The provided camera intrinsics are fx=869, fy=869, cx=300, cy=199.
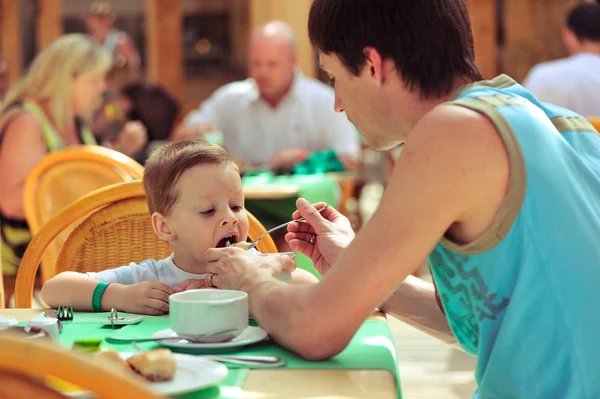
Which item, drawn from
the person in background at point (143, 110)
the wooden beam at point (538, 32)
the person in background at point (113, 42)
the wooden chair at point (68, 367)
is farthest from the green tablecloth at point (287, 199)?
the wooden beam at point (538, 32)

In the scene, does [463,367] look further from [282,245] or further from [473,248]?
[473,248]

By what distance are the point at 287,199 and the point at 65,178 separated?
96 cm

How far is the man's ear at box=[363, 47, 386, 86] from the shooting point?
127 cm

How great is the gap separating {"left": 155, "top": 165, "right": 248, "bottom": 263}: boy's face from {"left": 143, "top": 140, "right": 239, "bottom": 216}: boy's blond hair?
0.4 inches

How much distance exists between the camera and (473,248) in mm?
1180

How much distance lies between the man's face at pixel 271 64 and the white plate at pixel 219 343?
3.97 m

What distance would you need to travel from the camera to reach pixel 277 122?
5.20 meters

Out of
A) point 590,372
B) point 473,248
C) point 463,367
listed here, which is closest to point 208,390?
point 473,248

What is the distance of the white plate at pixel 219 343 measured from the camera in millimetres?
1180

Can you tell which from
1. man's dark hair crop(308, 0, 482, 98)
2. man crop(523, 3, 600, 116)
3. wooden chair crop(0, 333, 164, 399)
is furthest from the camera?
man crop(523, 3, 600, 116)

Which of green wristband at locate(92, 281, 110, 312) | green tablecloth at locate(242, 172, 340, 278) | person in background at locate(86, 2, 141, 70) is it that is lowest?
green tablecloth at locate(242, 172, 340, 278)

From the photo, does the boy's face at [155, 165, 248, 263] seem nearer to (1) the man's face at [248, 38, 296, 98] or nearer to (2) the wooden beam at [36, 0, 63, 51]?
(1) the man's face at [248, 38, 296, 98]

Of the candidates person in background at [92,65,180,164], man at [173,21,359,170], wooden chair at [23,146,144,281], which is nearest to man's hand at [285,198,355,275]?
wooden chair at [23,146,144,281]

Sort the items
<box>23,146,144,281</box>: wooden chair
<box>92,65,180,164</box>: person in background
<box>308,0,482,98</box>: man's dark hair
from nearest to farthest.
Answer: <box>308,0,482,98</box>: man's dark hair < <box>23,146,144,281</box>: wooden chair < <box>92,65,180,164</box>: person in background
